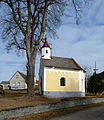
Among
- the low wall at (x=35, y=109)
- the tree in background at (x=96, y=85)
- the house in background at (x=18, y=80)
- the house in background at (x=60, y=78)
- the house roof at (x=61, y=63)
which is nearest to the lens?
the low wall at (x=35, y=109)

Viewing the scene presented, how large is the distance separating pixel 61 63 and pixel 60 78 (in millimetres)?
2681

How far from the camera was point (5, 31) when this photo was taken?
64.8 ft

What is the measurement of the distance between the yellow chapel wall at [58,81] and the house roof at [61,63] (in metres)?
0.93

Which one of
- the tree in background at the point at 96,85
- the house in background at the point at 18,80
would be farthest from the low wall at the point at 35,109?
the house in background at the point at 18,80

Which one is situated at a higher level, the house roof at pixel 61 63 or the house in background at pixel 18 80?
the house roof at pixel 61 63

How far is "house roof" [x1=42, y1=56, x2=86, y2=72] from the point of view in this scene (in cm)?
2406

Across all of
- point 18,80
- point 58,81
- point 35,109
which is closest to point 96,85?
point 58,81

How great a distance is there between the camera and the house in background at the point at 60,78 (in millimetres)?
23109

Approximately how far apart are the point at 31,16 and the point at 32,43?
10.5 feet

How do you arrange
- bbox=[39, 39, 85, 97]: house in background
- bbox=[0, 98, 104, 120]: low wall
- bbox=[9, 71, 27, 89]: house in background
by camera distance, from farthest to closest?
1. bbox=[9, 71, 27, 89]: house in background
2. bbox=[39, 39, 85, 97]: house in background
3. bbox=[0, 98, 104, 120]: low wall

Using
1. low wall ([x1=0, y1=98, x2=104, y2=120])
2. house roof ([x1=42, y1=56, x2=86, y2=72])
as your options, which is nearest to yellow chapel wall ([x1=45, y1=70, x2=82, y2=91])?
house roof ([x1=42, y1=56, x2=86, y2=72])

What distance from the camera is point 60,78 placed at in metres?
23.9

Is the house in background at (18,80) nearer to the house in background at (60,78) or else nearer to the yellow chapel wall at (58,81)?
the house in background at (60,78)

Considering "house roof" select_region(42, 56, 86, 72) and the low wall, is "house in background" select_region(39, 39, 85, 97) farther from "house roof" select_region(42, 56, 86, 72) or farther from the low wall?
the low wall
